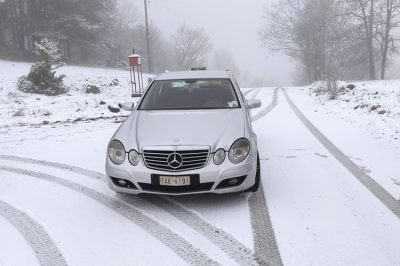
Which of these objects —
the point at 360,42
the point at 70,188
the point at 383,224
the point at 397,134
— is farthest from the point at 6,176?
the point at 360,42

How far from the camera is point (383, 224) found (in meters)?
4.41

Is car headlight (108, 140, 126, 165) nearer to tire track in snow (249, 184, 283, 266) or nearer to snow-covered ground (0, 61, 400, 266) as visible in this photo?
snow-covered ground (0, 61, 400, 266)

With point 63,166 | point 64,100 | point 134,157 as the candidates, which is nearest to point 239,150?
point 134,157

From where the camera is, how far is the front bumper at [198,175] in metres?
4.68

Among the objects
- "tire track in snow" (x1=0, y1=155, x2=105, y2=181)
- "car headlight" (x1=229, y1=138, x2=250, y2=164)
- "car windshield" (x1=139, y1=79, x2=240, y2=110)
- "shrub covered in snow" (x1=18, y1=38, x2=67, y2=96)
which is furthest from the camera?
"shrub covered in snow" (x1=18, y1=38, x2=67, y2=96)

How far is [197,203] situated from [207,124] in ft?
3.30

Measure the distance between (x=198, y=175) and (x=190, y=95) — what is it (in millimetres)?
2105

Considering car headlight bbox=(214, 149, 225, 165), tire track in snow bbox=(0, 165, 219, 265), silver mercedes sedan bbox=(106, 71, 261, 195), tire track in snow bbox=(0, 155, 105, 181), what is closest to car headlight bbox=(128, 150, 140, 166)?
silver mercedes sedan bbox=(106, 71, 261, 195)

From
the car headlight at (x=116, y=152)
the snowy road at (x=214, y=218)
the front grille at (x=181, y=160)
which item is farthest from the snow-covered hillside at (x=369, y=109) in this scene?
the car headlight at (x=116, y=152)

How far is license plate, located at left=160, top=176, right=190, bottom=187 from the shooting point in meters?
4.69

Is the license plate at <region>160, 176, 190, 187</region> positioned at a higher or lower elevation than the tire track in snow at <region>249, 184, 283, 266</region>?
higher

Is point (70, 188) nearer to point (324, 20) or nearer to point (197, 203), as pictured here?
point (197, 203)

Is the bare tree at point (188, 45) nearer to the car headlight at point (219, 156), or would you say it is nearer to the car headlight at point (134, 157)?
the car headlight at point (134, 157)

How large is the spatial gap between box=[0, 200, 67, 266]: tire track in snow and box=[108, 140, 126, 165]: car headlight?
1110mm
